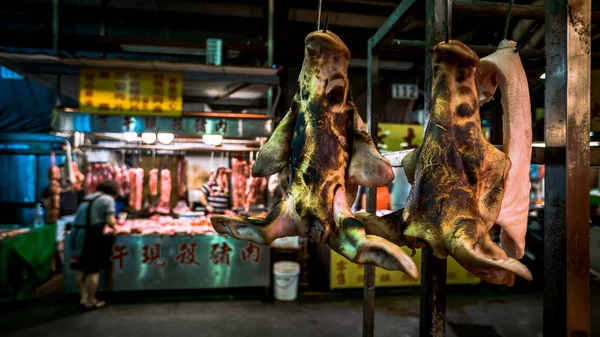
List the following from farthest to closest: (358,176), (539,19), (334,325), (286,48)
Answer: (286,48) → (334,325) → (539,19) → (358,176)

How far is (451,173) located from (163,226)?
7.28 meters

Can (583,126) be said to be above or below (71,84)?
below

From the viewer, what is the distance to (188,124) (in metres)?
6.95

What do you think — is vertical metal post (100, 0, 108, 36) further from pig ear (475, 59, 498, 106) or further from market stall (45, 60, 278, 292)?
pig ear (475, 59, 498, 106)

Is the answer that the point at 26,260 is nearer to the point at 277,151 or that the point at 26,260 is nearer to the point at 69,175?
the point at 69,175

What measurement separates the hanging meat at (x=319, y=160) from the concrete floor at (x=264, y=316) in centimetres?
488

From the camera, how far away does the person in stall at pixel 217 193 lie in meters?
8.95

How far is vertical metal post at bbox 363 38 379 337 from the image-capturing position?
3301 millimetres

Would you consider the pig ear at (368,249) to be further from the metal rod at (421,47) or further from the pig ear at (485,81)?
the metal rod at (421,47)

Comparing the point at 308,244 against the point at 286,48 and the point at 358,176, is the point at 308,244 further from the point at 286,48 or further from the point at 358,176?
the point at 358,176

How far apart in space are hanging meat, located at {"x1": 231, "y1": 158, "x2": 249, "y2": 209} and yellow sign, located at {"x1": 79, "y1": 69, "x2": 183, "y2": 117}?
2146mm

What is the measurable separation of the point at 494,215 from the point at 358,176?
1.93 ft

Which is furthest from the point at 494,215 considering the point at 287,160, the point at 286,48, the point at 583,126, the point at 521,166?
the point at 286,48

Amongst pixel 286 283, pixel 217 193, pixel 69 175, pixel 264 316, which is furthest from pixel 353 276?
pixel 69 175
